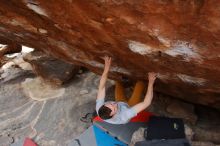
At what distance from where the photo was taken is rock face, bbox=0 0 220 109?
297 centimetres

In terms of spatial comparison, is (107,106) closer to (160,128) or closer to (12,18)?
(160,128)

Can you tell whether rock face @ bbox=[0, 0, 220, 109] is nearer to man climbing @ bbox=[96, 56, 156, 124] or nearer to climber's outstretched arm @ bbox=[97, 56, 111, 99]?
climber's outstretched arm @ bbox=[97, 56, 111, 99]

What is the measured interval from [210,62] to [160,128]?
4.86 feet

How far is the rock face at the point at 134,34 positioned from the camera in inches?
117

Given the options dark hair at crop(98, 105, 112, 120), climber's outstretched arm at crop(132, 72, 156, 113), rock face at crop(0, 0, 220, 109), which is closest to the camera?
rock face at crop(0, 0, 220, 109)

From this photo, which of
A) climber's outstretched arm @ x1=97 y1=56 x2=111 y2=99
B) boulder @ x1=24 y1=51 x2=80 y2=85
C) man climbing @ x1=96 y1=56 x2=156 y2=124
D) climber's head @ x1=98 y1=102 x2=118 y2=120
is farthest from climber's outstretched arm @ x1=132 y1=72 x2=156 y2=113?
boulder @ x1=24 y1=51 x2=80 y2=85

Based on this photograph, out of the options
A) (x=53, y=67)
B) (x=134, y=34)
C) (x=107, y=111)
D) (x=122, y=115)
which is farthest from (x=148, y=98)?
(x=53, y=67)

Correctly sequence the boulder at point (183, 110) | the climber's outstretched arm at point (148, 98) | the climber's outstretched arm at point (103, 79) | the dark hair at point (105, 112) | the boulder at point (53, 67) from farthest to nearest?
the boulder at point (53, 67) < the boulder at point (183, 110) < the climber's outstretched arm at point (103, 79) < the climber's outstretched arm at point (148, 98) < the dark hair at point (105, 112)

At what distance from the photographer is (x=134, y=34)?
11.3 ft

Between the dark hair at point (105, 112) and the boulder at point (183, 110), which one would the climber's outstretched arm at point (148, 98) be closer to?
the dark hair at point (105, 112)

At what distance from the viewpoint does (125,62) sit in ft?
14.5

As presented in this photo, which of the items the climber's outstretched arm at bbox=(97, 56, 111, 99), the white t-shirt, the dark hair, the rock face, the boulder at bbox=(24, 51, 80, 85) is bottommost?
the boulder at bbox=(24, 51, 80, 85)

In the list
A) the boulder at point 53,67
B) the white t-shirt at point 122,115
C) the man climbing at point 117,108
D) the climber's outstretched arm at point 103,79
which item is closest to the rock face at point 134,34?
the climber's outstretched arm at point 103,79

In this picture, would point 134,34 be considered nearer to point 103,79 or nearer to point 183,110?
point 103,79
